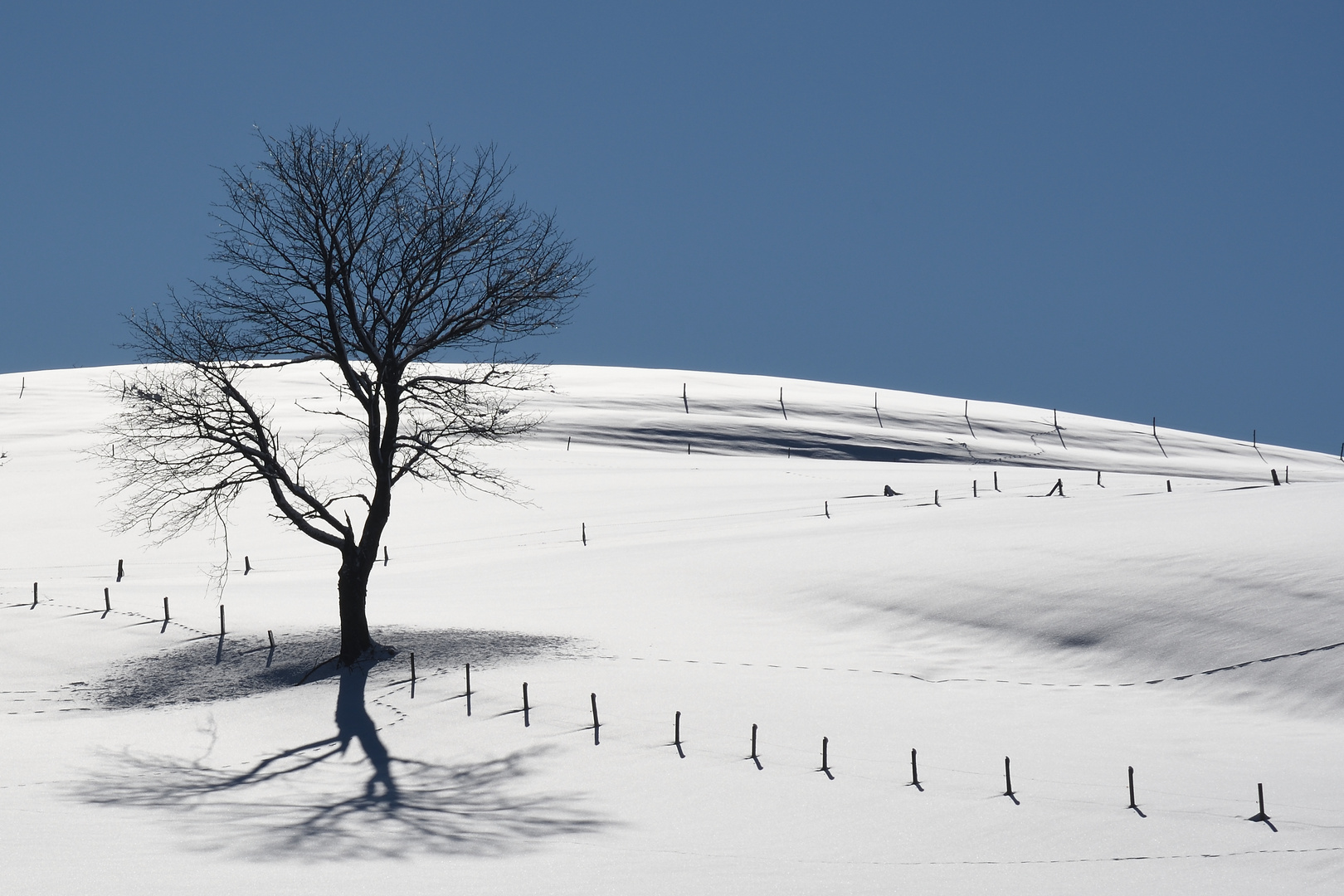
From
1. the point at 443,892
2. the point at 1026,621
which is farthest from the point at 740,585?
the point at 443,892

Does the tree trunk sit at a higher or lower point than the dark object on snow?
higher

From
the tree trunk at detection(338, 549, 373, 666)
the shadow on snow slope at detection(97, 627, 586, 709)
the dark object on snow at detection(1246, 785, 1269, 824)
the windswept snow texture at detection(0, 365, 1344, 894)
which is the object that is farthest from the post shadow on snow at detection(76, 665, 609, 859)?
the dark object on snow at detection(1246, 785, 1269, 824)

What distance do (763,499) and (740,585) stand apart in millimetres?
15057

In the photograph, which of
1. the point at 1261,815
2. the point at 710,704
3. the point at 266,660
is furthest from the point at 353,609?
the point at 1261,815

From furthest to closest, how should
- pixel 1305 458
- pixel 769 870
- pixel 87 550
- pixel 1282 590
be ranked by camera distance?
pixel 1305 458 < pixel 87 550 < pixel 1282 590 < pixel 769 870

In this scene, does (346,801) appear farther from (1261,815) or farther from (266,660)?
(1261,815)

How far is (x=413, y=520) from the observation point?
40.7m

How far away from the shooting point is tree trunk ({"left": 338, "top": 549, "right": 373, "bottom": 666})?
21547 millimetres

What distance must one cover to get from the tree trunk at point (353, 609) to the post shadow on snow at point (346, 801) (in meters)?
3.54

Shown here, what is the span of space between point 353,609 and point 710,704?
7.48m

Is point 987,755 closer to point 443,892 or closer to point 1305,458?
point 443,892

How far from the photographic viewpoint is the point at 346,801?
14672mm

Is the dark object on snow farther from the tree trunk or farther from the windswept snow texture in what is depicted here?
the tree trunk

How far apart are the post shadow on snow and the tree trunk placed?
354 centimetres
